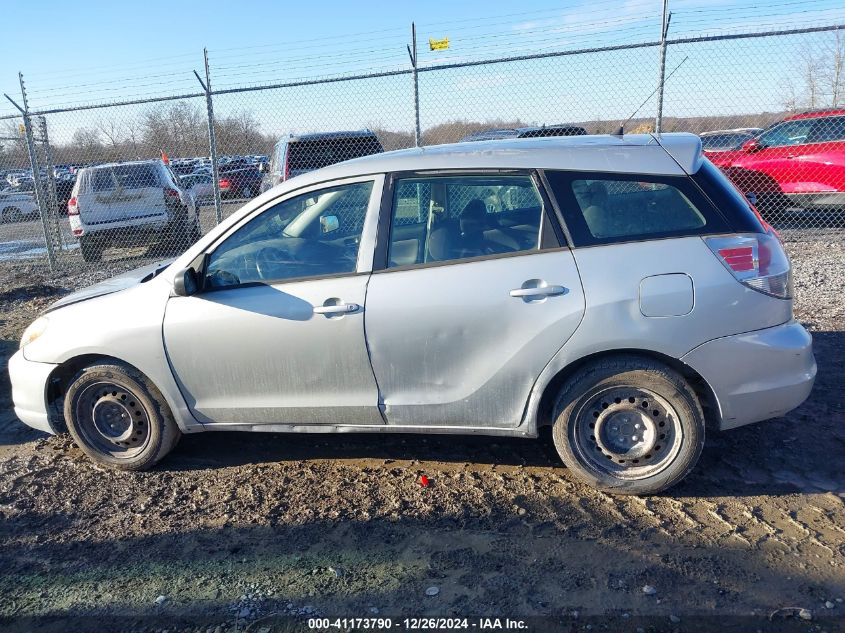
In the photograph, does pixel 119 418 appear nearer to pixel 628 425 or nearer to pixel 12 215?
pixel 628 425

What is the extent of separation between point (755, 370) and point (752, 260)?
54 cm

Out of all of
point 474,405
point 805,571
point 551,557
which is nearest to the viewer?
point 805,571

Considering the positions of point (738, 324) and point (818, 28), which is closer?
point (738, 324)

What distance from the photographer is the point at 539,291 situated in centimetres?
336

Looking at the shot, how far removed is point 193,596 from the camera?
295 cm

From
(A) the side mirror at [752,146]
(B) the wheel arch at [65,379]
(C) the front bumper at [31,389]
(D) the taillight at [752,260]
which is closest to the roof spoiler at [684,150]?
(D) the taillight at [752,260]

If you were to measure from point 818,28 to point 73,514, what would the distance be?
25.9 ft

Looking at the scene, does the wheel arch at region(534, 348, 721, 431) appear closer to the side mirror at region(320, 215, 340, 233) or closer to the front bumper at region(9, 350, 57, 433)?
the side mirror at region(320, 215, 340, 233)

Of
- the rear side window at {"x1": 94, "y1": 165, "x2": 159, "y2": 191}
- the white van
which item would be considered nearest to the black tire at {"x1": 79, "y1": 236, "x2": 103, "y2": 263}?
the white van

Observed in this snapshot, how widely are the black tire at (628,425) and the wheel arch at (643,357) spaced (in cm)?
3

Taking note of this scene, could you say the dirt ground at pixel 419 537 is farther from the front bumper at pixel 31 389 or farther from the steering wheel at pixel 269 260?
the steering wheel at pixel 269 260

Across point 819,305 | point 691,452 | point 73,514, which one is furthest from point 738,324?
point 819,305

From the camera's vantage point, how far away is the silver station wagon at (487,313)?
3.32m

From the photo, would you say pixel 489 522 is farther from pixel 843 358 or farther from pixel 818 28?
pixel 818 28
